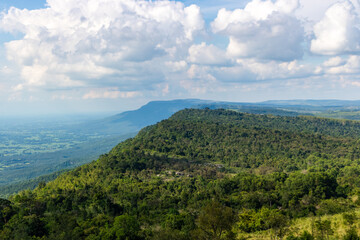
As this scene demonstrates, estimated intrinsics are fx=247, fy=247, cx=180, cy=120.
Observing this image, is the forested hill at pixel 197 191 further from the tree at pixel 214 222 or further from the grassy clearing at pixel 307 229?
the grassy clearing at pixel 307 229

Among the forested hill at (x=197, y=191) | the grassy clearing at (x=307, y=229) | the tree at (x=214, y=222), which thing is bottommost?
the forested hill at (x=197, y=191)

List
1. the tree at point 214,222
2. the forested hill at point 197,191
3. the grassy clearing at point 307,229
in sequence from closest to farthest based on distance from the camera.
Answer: the tree at point 214,222 → the grassy clearing at point 307,229 → the forested hill at point 197,191

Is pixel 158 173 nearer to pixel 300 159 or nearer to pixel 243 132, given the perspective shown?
pixel 300 159

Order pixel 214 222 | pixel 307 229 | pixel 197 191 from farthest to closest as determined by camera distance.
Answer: pixel 197 191 < pixel 307 229 < pixel 214 222

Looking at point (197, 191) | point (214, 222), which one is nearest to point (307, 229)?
point (214, 222)

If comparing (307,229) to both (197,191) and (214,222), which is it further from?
(197,191)

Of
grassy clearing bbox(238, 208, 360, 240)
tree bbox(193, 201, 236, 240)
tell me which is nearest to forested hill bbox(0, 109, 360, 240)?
tree bbox(193, 201, 236, 240)

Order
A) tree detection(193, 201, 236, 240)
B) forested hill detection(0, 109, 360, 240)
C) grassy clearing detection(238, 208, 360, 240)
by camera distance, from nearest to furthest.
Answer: tree detection(193, 201, 236, 240), grassy clearing detection(238, 208, 360, 240), forested hill detection(0, 109, 360, 240)

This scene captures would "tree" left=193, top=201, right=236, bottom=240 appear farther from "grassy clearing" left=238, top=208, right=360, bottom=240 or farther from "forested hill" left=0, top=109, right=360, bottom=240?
"grassy clearing" left=238, top=208, right=360, bottom=240

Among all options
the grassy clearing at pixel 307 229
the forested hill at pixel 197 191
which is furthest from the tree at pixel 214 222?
the grassy clearing at pixel 307 229
